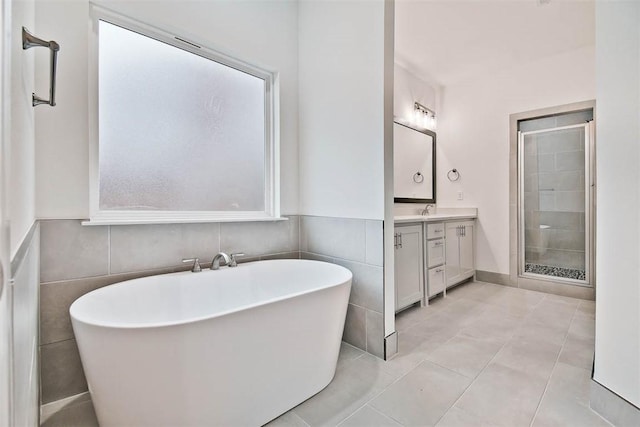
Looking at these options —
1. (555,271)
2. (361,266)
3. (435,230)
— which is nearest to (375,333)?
(361,266)

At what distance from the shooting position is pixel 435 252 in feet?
9.79

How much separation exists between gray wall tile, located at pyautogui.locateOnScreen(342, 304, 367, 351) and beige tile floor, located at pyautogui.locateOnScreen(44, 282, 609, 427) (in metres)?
0.07

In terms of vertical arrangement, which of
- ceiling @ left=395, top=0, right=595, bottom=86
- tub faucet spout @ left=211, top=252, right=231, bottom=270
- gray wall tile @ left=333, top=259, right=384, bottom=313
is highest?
ceiling @ left=395, top=0, right=595, bottom=86

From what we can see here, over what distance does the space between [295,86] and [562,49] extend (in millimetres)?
2970

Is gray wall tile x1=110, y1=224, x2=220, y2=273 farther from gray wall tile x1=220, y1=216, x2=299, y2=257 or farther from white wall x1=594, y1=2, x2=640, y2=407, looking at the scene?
white wall x1=594, y1=2, x2=640, y2=407

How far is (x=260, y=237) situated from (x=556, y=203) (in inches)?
132

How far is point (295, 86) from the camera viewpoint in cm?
248

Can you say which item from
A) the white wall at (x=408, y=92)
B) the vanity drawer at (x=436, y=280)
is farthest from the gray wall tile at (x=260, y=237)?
the white wall at (x=408, y=92)

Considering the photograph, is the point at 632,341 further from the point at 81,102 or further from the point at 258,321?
the point at 81,102

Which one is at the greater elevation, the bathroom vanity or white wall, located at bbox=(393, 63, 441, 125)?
white wall, located at bbox=(393, 63, 441, 125)

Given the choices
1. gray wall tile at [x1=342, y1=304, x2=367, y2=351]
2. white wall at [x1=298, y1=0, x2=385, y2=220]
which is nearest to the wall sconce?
white wall at [x1=298, y1=0, x2=385, y2=220]

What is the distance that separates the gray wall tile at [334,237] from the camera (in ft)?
6.67

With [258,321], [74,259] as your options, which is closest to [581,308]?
[258,321]

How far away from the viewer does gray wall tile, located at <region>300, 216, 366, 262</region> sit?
2.03 meters
